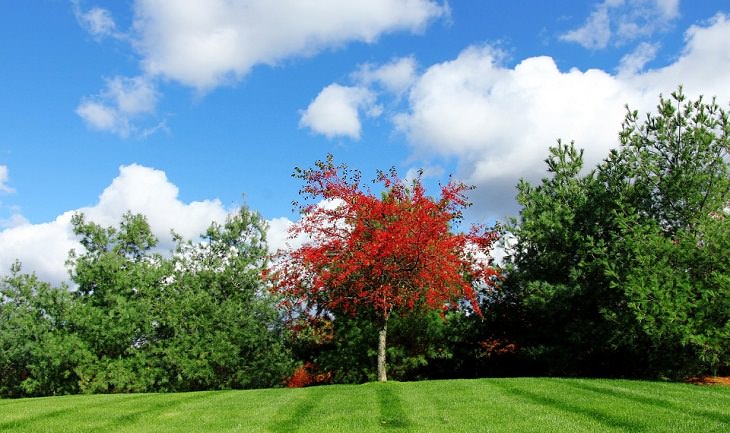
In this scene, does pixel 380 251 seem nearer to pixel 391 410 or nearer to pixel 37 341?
pixel 391 410

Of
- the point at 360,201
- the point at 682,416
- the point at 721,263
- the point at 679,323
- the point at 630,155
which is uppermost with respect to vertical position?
the point at 630,155

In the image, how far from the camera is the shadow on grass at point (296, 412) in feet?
40.5

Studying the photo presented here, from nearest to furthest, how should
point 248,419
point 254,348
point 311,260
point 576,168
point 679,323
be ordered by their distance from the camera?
point 248,419, point 679,323, point 311,260, point 576,168, point 254,348

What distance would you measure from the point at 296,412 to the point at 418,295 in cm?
942

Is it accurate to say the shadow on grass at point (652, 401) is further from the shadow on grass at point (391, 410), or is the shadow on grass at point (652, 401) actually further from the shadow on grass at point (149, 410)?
the shadow on grass at point (149, 410)

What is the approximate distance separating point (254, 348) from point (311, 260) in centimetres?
932

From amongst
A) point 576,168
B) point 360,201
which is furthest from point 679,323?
point 360,201

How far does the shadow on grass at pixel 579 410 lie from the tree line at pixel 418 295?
5.52 meters

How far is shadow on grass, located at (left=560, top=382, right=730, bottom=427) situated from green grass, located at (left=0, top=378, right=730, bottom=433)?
22 millimetres

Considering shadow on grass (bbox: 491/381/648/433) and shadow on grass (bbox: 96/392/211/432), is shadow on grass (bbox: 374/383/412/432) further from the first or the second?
shadow on grass (bbox: 96/392/211/432)

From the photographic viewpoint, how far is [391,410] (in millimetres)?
13656

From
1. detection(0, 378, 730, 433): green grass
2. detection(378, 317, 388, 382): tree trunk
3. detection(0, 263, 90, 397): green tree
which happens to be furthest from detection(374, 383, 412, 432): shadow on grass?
detection(0, 263, 90, 397): green tree

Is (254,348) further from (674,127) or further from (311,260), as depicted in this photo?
(674,127)

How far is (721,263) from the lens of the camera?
19.3 meters
